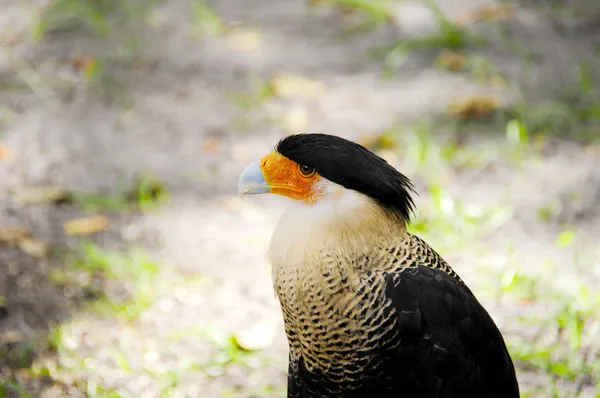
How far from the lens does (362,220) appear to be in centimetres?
248

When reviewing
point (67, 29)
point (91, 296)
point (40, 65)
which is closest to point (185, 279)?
point (91, 296)

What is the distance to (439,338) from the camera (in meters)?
2.50

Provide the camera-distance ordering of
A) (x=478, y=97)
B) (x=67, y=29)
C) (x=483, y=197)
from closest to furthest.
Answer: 1. (x=483, y=197)
2. (x=478, y=97)
3. (x=67, y=29)

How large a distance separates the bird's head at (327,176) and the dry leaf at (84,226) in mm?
1868

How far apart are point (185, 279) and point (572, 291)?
1.77m

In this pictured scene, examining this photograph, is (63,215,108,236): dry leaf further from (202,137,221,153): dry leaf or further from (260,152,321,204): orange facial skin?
(260,152,321,204): orange facial skin

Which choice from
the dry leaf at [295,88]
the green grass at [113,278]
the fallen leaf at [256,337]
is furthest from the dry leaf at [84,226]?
the dry leaf at [295,88]

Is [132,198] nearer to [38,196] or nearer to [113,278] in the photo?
[38,196]

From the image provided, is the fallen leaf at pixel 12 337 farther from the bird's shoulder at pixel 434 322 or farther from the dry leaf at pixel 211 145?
the dry leaf at pixel 211 145

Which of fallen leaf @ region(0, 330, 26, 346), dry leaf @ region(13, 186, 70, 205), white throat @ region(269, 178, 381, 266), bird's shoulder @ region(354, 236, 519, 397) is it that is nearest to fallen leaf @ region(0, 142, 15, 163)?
dry leaf @ region(13, 186, 70, 205)

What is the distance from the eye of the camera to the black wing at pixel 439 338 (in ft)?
8.16

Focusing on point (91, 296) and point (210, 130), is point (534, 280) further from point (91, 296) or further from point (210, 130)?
point (210, 130)

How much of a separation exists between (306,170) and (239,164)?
7.84ft

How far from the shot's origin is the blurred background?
346cm
